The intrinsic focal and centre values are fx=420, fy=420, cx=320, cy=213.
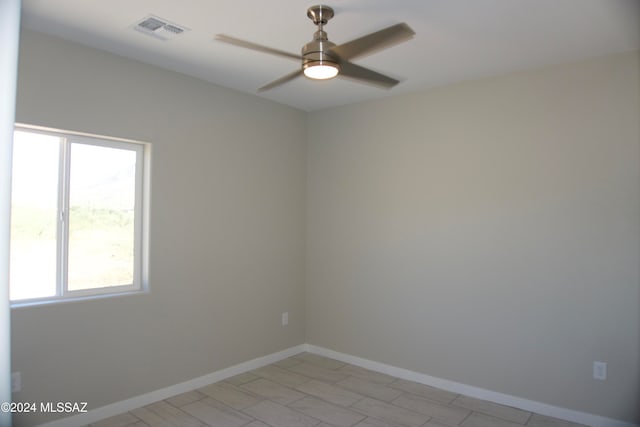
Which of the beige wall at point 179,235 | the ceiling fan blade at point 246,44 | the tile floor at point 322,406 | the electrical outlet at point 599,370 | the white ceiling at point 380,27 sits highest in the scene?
the white ceiling at point 380,27

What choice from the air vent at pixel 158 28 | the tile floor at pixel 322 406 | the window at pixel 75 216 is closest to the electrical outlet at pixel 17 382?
the window at pixel 75 216

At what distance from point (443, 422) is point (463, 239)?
138cm

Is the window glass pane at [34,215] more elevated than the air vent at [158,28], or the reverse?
the air vent at [158,28]

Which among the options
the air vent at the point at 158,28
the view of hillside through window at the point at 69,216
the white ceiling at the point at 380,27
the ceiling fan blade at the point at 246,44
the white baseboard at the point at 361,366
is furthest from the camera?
the white baseboard at the point at 361,366

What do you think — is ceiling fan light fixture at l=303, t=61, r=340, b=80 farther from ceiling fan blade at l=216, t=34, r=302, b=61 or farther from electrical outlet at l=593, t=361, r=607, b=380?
electrical outlet at l=593, t=361, r=607, b=380

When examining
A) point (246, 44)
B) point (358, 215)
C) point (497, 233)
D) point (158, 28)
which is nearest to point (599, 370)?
point (497, 233)

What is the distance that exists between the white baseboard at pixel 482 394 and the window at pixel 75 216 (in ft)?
6.91

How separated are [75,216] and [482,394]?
3.29 meters

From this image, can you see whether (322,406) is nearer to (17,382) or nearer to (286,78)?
(17,382)

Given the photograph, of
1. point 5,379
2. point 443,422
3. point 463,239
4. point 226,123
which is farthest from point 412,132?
point 5,379

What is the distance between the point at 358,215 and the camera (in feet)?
13.5

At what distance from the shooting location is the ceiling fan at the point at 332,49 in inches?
70.9

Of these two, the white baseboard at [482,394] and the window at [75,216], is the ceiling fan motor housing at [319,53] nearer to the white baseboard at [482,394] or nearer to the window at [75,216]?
the window at [75,216]

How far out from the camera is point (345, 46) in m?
1.90
